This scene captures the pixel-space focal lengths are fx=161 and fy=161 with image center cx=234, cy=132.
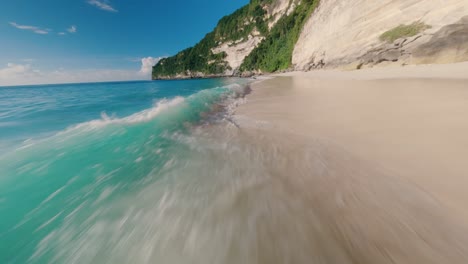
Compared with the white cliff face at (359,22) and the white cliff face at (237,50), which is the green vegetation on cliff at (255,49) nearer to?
the white cliff face at (237,50)

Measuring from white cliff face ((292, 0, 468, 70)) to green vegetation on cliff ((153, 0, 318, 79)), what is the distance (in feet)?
24.1

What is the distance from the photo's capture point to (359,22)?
1277 cm

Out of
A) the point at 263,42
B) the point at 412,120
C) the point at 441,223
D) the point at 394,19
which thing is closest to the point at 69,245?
the point at 441,223

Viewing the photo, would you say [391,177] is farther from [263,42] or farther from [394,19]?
[263,42]

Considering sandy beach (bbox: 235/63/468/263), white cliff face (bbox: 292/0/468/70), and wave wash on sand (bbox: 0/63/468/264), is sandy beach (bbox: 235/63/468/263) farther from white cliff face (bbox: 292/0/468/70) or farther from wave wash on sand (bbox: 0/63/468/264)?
white cliff face (bbox: 292/0/468/70)

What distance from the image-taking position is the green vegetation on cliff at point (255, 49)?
3406cm

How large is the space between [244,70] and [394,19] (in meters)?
48.1

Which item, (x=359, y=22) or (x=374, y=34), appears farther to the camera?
(x=359, y=22)

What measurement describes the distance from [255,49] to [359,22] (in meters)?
42.8

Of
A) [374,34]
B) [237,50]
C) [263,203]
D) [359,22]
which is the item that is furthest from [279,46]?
[263,203]

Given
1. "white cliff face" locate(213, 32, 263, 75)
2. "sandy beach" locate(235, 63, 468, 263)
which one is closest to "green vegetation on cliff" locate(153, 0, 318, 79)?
"white cliff face" locate(213, 32, 263, 75)

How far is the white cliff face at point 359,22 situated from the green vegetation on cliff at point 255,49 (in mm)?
7353

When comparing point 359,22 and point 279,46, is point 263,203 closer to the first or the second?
point 359,22

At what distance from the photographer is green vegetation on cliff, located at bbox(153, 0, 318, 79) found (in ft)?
112
